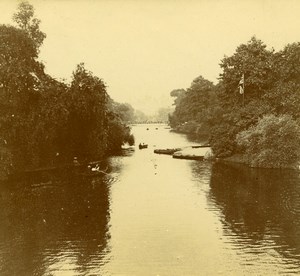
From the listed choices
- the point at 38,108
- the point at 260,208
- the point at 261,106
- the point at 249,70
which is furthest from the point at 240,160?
the point at 38,108

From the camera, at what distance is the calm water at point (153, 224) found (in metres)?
29.4

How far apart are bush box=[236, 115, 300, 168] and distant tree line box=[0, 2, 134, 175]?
24.0 m

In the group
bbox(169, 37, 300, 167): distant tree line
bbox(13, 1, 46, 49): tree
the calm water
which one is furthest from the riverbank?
bbox(13, 1, 46, 49): tree

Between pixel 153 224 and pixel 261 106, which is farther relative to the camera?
pixel 261 106

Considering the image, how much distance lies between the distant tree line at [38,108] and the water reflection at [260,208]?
2093cm

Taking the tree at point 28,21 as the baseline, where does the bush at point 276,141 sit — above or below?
below

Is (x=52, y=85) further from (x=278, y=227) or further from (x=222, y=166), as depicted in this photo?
(x=278, y=227)

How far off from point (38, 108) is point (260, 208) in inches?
1352

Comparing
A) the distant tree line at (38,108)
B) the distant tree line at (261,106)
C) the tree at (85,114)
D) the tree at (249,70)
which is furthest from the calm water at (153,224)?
the tree at (249,70)

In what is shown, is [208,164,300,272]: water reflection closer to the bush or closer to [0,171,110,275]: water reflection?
the bush

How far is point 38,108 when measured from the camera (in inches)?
2459

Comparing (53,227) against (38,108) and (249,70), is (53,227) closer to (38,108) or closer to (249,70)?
(38,108)

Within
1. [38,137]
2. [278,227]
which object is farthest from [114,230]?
[38,137]

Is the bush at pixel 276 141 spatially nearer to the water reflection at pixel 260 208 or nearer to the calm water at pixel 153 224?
the water reflection at pixel 260 208
